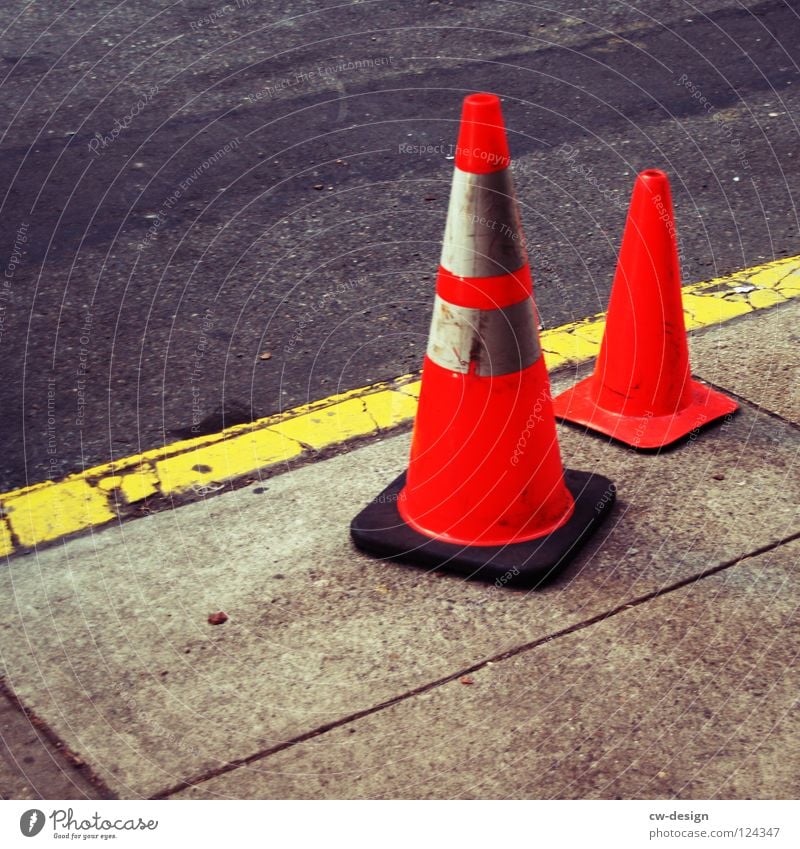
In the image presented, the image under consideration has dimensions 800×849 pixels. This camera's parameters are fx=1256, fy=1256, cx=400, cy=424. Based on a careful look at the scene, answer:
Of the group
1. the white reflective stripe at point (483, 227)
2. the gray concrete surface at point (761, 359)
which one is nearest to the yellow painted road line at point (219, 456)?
the gray concrete surface at point (761, 359)

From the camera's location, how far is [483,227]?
2.92 m

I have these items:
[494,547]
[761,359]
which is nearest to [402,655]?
[494,547]

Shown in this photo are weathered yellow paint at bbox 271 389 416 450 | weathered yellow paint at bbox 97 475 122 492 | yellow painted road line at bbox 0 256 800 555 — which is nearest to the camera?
yellow painted road line at bbox 0 256 800 555

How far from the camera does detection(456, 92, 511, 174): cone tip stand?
9.39 feet

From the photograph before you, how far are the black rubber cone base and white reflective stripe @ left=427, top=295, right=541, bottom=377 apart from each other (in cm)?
43

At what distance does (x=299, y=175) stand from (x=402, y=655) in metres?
3.14

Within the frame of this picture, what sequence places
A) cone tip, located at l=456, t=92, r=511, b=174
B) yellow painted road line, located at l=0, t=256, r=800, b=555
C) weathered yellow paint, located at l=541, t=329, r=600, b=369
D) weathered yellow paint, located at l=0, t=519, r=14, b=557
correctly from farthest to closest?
weathered yellow paint, located at l=541, t=329, r=600, b=369 → yellow painted road line, located at l=0, t=256, r=800, b=555 → weathered yellow paint, located at l=0, t=519, r=14, b=557 → cone tip, located at l=456, t=92, r=511, b=174

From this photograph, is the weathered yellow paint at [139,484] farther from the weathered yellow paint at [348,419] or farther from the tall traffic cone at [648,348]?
the tall traffic cone at [648,348]

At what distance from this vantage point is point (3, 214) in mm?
5246

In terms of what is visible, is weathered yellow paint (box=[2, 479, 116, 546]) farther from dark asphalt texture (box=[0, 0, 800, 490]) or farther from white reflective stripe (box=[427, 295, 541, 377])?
white reflective stripe (box=[427, 295, 541, 377])

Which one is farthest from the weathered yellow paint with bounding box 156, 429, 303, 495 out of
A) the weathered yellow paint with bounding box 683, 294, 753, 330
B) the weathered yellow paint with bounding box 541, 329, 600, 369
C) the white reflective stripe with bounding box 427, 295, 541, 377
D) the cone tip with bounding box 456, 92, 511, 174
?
the weathered yellow paint with bounding box 683, 294, 753, 330

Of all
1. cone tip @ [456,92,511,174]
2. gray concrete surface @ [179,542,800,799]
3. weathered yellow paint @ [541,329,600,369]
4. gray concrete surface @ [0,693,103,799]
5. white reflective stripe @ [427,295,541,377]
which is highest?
cone tip @ [456,92,511,174]

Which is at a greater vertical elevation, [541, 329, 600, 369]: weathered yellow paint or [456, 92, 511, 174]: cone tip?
[456, 92, 511, 174]: cone tip

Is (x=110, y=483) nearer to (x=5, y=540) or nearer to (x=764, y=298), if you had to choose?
(x=5, y=540)
